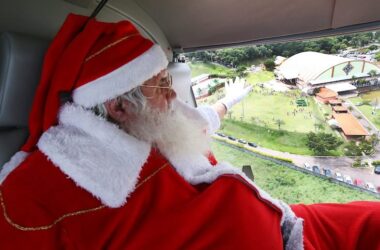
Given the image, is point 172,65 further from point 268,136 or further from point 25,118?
point 25,118

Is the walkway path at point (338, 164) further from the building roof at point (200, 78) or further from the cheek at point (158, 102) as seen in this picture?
the cheek at point (158, 102)

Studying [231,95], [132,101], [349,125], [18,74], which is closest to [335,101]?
[349,125]

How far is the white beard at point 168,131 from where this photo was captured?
4.14 feet

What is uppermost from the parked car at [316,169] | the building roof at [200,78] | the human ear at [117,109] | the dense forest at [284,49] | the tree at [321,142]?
the dense forest at [284,49]

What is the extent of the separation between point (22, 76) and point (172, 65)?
1.17 meters

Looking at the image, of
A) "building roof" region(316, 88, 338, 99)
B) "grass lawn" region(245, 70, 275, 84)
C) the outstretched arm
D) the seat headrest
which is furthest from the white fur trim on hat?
"building roof" region(316, 88, 338, 99)

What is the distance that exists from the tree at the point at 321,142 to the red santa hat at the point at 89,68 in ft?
4.97

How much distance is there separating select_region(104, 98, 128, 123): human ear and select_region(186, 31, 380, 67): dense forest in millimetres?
1236

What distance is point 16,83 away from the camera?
1.19 m

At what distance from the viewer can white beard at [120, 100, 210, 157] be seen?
49.6 inches

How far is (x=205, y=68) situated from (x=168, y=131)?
47.6 inches

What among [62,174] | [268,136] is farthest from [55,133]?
[268,136]

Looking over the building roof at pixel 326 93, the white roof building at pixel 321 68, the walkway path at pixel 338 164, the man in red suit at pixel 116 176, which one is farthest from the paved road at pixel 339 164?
the man in red suit at pixel 116 176

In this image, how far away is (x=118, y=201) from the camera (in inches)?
42.1
